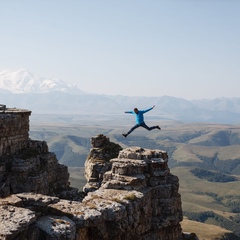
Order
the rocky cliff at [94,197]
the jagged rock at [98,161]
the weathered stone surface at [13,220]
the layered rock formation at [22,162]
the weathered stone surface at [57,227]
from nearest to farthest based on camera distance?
the weathered stone surface at [13,220], the weathered stone surface at [57,227], the rocky cliff at [94,197], the layered rock formation at [22,162], the jagged rock at [98,161]

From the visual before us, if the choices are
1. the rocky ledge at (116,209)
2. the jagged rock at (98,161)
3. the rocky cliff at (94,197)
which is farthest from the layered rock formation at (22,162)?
the rocky ledge at (116,209)

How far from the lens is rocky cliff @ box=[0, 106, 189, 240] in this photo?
26203 mm

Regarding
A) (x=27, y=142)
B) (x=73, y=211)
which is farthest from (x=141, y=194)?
(x=27, y=142)

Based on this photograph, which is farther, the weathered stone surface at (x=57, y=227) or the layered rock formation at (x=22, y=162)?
the layered rock formation at (x=22, y=162)

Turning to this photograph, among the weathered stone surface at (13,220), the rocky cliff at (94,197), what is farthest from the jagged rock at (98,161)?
the weathered stone surface at (13,220)

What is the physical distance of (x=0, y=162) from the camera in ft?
156

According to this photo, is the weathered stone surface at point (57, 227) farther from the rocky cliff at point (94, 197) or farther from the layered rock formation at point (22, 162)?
the layered rock formation at point (22, 162)

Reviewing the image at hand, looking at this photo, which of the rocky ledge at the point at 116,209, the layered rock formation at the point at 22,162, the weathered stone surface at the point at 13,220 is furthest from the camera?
the layered rock formation at the point at 22,162

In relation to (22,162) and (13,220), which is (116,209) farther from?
(22,162)

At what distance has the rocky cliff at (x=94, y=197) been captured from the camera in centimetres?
2620

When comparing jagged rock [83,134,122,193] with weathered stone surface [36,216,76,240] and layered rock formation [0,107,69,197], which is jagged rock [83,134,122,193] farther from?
weathered stone surface [36,216,76,240]

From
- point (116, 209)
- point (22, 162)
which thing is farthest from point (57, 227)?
point (22, 162)

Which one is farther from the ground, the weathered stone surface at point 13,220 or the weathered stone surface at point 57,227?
the weathered stone surface at point 13,220

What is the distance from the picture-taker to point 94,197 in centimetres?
3525
